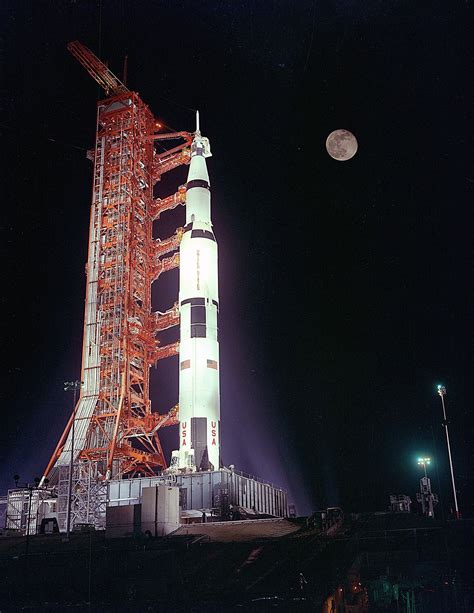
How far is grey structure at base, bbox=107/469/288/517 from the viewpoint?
47875 millimetres

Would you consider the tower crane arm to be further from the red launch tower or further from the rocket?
the rocket

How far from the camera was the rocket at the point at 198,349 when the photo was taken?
5103 centimetres

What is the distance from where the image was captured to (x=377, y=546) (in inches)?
1358

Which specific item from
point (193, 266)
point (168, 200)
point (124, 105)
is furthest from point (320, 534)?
point (124, 105)

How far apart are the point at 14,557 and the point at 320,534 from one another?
1445 cm

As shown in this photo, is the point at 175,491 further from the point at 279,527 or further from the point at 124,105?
the point at 124,105

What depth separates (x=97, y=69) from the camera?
6856 centimetres

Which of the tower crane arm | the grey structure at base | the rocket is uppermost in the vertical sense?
the tower crane arm

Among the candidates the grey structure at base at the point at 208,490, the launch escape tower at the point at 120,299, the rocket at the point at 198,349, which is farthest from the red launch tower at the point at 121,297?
the rocket at the point at 198,349

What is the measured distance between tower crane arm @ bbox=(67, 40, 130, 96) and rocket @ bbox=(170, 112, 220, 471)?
16.8 meters

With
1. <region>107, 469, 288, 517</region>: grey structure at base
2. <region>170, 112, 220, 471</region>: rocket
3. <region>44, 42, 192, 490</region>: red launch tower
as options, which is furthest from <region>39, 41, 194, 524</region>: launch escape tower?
<region>170, 112, 220, 471</region>: rocket

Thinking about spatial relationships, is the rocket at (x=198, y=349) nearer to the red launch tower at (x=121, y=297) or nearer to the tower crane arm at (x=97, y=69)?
the red launch tower at (x=121, y=297)

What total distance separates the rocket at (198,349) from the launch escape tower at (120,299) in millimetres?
7082

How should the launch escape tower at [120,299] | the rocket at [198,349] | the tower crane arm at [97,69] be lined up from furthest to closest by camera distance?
1. the tower crane arm at [97,69]
2. the launch escape tower at [120,299]
3. the rocket at [198,349]
